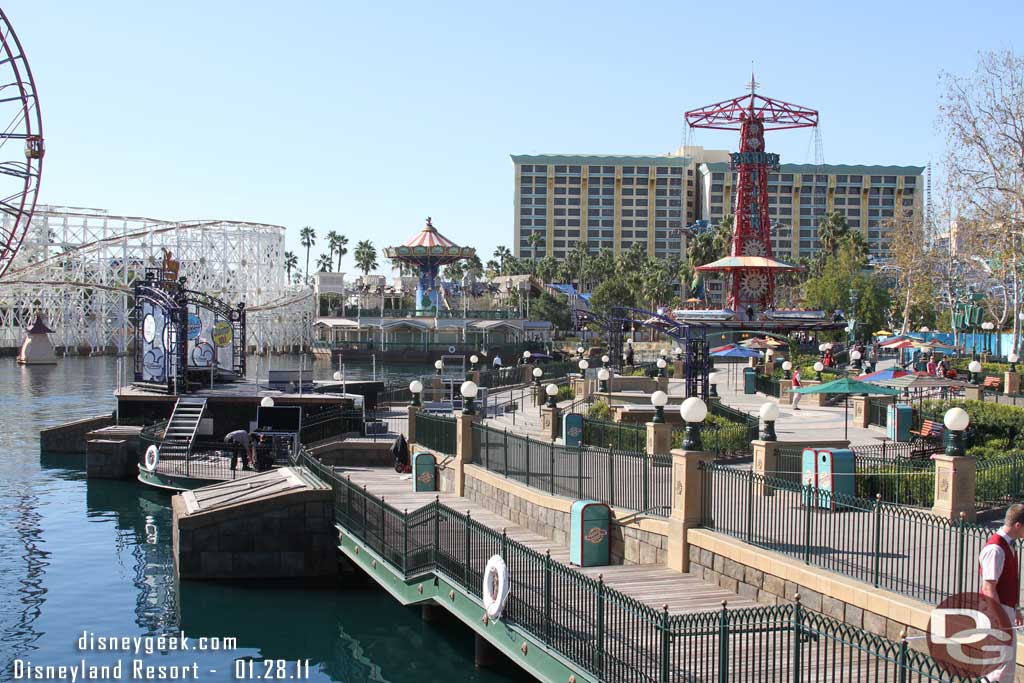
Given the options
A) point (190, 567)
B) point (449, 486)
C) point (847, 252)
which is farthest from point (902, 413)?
point (847, 252)

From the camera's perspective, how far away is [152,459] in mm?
34750

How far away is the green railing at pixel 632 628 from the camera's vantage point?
37.4 feet

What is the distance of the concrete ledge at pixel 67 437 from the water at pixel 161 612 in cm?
991

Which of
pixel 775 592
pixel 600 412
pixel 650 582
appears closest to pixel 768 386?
pixel 600 412

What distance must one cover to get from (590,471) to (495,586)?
5.51 metres

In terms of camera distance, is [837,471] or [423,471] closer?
[837,471]

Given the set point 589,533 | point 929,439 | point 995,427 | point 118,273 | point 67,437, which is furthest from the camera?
point 118,273

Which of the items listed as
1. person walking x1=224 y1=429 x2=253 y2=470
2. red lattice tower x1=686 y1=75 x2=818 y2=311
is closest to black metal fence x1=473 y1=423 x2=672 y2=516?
person walking x1=224 y1=429 x2=253 y2=470

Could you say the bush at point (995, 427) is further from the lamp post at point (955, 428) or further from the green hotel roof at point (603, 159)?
the green hotel roof at point (603, 159)

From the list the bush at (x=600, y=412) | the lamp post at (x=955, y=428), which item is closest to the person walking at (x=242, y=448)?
the bush at (x=600, y=412)

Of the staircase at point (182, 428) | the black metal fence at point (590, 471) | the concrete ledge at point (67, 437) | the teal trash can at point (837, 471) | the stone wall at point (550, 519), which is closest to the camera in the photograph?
the stone wall at point (550, 519)

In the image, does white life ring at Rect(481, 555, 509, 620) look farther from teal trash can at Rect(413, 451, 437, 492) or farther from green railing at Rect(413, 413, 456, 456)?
green railing at Rect(413, 413, 456, 456)

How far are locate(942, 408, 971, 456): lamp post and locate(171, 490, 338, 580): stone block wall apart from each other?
1354 cm

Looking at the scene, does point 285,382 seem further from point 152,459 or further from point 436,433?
point 436,433
